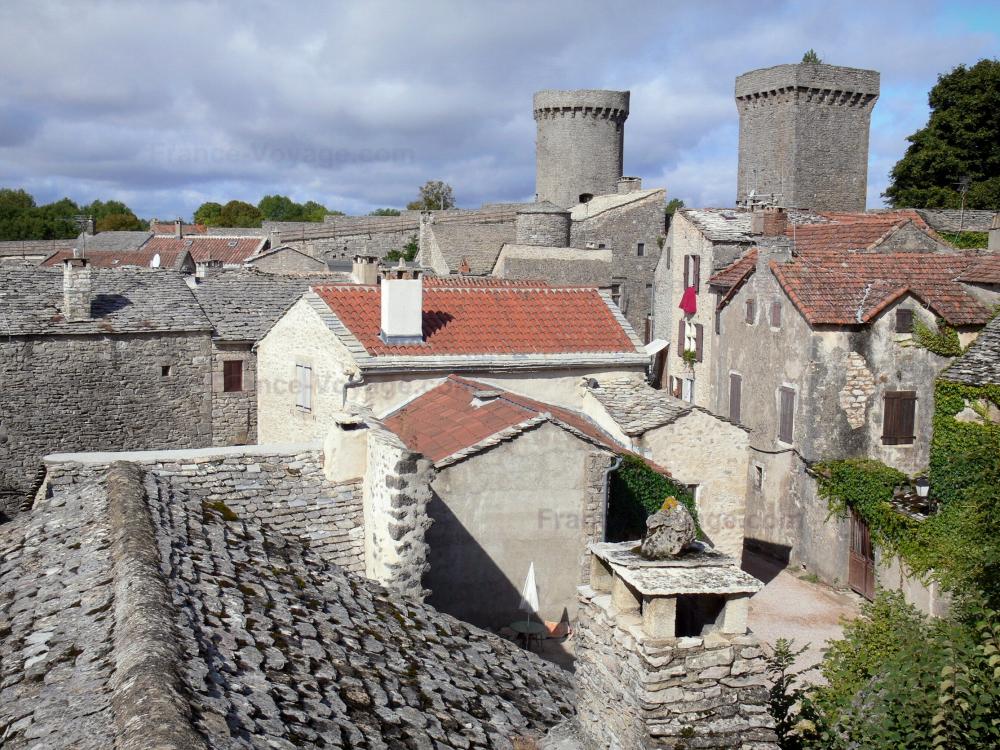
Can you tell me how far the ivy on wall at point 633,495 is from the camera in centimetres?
1638

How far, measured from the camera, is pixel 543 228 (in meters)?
43.2

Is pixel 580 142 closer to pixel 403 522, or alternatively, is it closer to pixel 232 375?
pixel 232 375

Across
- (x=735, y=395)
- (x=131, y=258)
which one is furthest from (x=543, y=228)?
(x=131, y=258)

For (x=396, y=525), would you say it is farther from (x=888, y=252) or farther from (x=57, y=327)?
(x=888, y=252)

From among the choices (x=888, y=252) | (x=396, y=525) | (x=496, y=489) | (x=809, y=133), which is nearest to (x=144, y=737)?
(x=396, y=525)

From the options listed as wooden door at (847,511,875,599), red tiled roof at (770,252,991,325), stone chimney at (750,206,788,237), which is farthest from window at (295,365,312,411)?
stone chimney at (750,206,788,237)

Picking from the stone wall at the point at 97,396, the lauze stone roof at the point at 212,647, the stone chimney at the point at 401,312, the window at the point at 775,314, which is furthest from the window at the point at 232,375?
the lauze stone roof at the point at 212,647

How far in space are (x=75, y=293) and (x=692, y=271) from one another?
18.2 meters

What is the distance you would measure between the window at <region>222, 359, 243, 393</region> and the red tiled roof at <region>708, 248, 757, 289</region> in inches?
545

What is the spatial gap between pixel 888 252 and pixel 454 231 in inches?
1052

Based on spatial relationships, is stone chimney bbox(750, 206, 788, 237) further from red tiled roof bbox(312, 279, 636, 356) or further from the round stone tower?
the round stone tower

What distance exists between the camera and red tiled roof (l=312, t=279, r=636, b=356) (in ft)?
63.6

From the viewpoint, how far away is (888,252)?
26.4 metres

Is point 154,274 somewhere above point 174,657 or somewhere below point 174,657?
above
